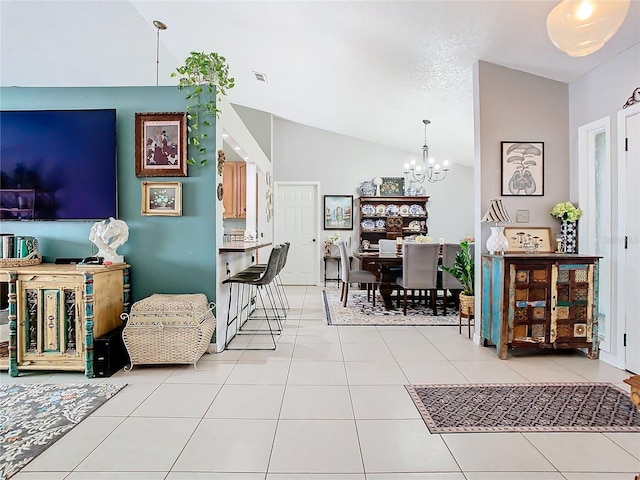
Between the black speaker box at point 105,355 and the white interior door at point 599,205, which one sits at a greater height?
the white interior door at point 599,205

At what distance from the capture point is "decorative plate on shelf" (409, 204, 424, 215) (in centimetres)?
702

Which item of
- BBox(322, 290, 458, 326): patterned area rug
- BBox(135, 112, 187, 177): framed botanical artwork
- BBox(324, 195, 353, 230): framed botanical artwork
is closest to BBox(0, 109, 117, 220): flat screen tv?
BBox(135, 112, 187, 177): framed botanical artwork

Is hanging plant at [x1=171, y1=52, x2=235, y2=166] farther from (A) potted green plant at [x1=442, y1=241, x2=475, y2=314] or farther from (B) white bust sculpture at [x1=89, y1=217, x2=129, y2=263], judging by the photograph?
(A) potted green plant at [x1=442, y1=241, x2=475, y2=314]

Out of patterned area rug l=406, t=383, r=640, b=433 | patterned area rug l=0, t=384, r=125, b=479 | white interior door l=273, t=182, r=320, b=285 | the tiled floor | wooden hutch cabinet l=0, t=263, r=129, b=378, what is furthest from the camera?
white interior door l=273, t=182, r=320, b=285

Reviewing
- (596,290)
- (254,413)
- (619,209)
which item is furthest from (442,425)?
(619,209)

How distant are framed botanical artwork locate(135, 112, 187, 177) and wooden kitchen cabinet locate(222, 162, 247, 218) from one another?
10.9ft

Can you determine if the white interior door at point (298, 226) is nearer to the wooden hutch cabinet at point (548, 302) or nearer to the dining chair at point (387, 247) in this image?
the dining chair at point (387, 247)

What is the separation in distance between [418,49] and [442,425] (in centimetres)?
307

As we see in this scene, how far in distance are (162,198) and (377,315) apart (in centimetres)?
290

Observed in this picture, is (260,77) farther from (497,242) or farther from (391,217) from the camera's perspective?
(497,242)

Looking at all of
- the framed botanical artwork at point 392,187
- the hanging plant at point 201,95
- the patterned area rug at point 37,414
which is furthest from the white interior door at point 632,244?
the framed botanical artwork at point 392,187

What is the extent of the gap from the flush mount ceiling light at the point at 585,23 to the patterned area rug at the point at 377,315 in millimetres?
3044

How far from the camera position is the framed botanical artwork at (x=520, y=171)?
3336 millimetres

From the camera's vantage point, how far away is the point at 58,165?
2957mm
